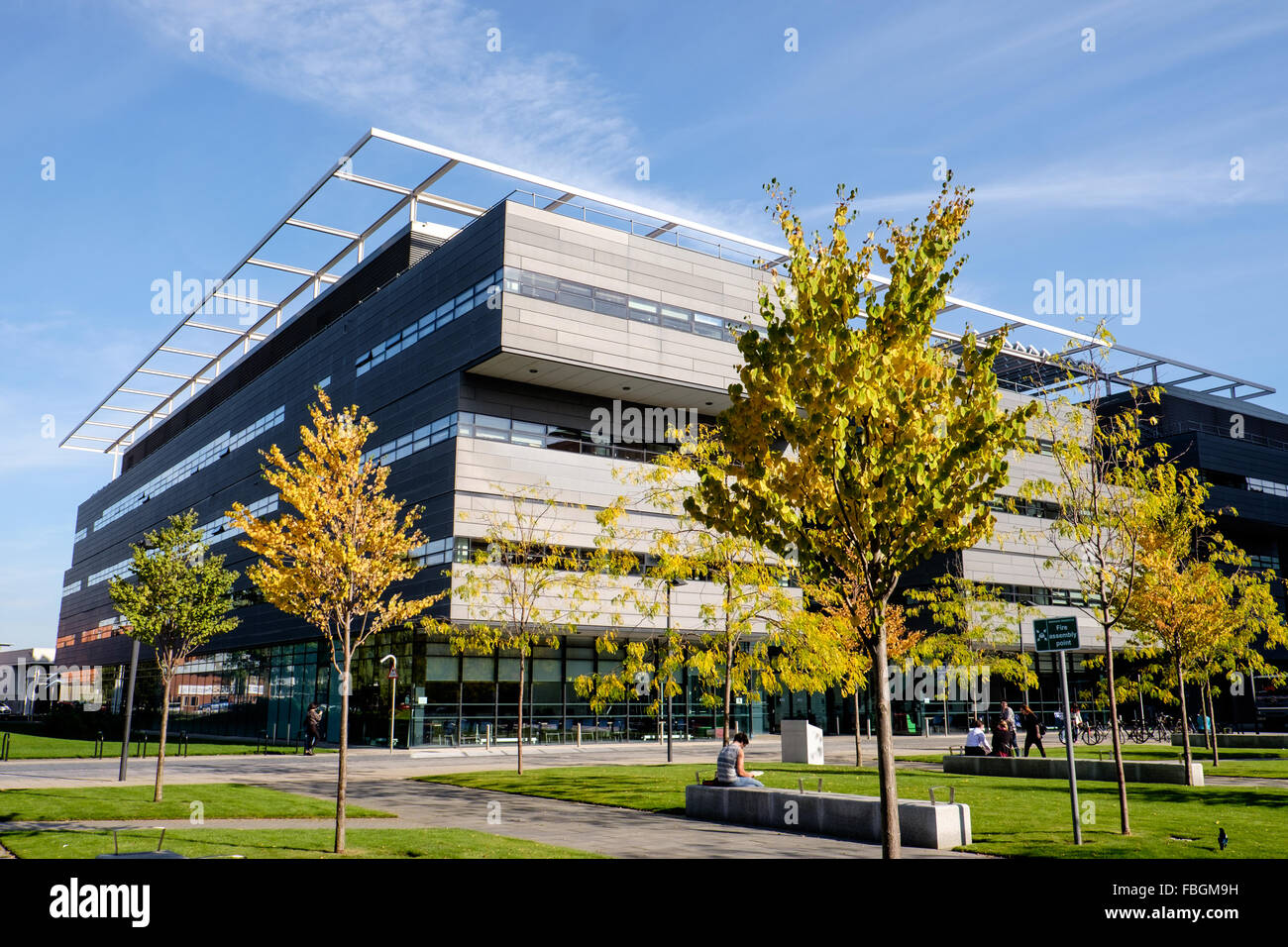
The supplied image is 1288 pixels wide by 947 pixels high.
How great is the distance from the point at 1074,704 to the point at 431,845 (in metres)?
60.4

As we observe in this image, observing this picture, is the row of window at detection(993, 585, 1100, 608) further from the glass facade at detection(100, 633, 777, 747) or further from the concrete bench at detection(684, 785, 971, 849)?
the concrete bench at detection(684, 785, 971, 849)

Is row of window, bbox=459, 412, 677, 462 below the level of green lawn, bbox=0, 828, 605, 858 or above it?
above

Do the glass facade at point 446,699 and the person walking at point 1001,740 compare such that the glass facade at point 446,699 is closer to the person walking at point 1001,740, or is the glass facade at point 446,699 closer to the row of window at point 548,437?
the row of window at point 548,437

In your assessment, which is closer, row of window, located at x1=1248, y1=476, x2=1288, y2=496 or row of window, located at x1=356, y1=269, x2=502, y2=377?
row of window, located at x1=356, y1=269, x2=502, y2=377

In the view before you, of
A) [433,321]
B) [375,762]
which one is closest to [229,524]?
[433,321]

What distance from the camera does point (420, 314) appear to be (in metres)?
45.9

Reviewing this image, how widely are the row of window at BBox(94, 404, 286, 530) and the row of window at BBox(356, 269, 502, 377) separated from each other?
988cm

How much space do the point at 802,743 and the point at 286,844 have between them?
786 inches

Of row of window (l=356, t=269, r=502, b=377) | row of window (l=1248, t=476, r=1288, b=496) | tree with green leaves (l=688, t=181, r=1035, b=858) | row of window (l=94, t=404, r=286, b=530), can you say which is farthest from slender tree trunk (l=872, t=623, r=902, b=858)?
row of window (l=1248, t=476, r=1288, b=496)

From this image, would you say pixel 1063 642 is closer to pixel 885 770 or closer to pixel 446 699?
pixel 885 770

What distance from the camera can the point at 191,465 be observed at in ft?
230

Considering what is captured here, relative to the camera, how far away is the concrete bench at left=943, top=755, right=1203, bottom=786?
22409 millimetres

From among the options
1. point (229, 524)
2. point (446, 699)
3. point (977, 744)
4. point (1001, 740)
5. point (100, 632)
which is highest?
point (229, 524)
